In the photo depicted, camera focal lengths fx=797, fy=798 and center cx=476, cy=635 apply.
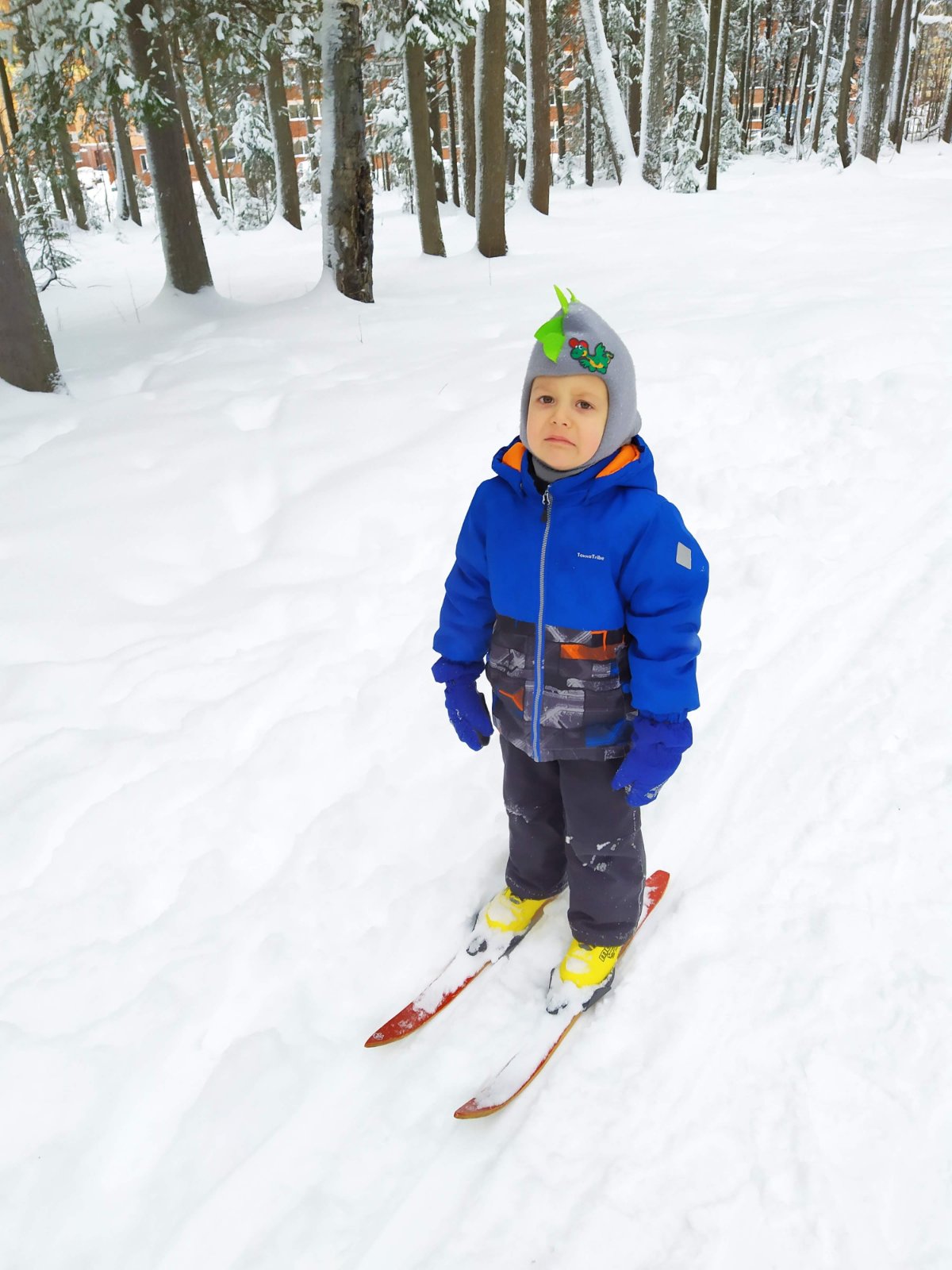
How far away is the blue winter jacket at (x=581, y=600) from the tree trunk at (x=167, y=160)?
23.9 ft

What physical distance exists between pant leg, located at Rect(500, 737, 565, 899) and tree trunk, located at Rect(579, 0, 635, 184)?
64.9 ft

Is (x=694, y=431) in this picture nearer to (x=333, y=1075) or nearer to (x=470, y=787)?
(x=470, y=787)

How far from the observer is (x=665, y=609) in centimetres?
190

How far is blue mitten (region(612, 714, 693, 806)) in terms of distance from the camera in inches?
76.9

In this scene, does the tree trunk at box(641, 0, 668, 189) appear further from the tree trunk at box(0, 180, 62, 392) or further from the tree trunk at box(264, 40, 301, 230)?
the tree trunk at box(0, 180, 62, 392)

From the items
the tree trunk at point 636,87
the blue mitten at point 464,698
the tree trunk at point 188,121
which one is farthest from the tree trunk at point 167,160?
the tree trunk at point 636,87

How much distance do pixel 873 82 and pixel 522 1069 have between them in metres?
21.6

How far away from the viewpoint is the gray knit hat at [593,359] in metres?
1.80

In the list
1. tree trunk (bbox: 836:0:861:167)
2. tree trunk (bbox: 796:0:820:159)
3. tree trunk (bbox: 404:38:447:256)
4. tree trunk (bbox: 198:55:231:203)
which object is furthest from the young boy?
tree trunk (bbox: 796:0:820:159)

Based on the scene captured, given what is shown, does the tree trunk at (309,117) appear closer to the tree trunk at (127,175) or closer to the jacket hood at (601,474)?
the tree trunk at (127,175)

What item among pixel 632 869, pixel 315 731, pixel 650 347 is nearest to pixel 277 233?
pixel 650 347

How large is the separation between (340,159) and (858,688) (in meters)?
7.18

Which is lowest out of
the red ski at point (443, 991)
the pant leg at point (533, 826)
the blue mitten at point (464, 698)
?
the red ski at point (443, 991)

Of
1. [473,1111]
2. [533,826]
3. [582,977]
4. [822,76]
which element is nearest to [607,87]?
[822,76]
